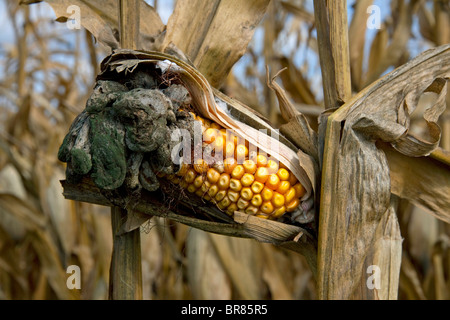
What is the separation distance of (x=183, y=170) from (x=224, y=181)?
72mm

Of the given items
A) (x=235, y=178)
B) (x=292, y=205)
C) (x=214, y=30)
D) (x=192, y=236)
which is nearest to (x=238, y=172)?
(x=235, y=178)

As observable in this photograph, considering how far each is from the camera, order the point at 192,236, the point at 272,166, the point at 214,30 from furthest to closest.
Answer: the point at 192,236
the point at 214,30
the point at 272,166

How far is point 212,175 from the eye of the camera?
2.47 ft

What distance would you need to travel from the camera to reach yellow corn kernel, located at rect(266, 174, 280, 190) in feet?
2.51

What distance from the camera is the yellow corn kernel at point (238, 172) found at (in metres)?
0.75

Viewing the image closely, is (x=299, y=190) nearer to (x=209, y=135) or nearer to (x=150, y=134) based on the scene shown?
(x=209, y=135)

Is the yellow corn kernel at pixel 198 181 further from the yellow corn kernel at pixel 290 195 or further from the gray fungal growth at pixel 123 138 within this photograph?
the yellow corn kernel at pixel 290 195

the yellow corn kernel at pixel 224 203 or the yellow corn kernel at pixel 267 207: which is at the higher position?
the yellow corn kernel at pixel 224 203

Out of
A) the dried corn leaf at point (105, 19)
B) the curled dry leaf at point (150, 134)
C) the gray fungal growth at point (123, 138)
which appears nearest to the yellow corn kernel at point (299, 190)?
the curled dry leaf at point (150, 134)

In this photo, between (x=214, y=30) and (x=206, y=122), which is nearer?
(x=206, y=122)

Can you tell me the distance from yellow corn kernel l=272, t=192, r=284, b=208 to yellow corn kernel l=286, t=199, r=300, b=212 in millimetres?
21

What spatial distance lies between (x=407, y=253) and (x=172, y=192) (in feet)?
4.40

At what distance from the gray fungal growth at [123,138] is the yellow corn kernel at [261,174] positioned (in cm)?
14
